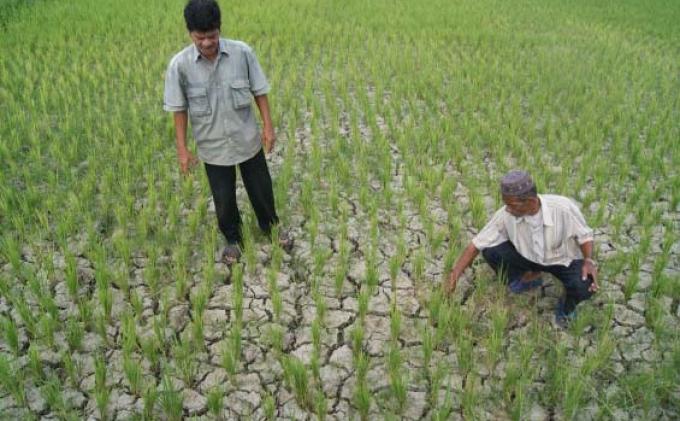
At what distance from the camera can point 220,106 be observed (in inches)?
97.5

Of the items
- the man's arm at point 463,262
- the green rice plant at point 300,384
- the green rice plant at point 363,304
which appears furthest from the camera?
the green rice plant at point 363,304

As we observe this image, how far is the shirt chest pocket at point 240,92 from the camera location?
8.00ft

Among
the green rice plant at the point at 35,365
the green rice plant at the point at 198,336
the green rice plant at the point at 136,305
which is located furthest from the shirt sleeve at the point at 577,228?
the green rice plant at the point at 35,365

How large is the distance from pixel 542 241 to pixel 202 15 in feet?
5.48

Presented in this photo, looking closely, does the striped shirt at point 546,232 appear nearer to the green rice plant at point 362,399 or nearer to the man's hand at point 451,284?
the man's hand at point 451,284

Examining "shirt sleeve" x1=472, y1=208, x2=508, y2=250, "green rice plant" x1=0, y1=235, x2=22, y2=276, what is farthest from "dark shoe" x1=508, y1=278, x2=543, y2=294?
"green rice plant" x1=0, y1=235, x2=22, y2=276

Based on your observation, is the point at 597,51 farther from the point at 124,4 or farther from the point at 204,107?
the point at 124,4

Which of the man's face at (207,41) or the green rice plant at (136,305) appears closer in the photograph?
the man's face at (207,41)

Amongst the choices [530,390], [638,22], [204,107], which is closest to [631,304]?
[530,390]

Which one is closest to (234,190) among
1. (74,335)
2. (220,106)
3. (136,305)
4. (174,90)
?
(220,106)

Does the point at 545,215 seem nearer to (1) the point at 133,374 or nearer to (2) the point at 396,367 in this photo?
(2) the point at 396,367

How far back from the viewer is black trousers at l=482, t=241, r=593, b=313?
7.55 feet

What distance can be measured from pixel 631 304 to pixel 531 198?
883 millimetres

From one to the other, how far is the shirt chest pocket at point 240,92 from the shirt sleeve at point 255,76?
0.03 metres
